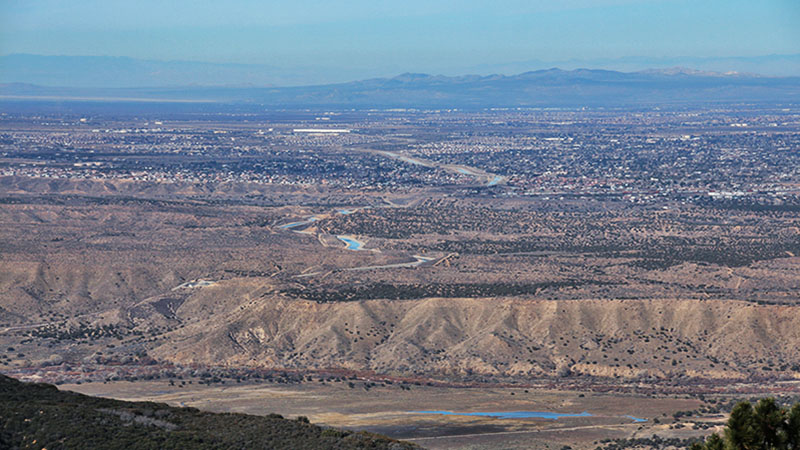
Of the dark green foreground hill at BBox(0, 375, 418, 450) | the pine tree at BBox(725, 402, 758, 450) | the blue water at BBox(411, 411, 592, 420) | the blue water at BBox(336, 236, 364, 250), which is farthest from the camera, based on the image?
the blue water at BBox(336, 236, 364, 250)

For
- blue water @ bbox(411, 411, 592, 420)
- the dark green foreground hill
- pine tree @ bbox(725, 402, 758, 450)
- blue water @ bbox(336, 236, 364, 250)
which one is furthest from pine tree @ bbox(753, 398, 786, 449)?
blue water @ bbox(336, 236, 364, 250)

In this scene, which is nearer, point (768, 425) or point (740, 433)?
point (740, 433)

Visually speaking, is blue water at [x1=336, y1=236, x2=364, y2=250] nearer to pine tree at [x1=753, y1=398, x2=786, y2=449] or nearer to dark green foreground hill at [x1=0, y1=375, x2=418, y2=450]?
dark green foreground hill at [x1=0, y1=375, x2=418, y2=450]

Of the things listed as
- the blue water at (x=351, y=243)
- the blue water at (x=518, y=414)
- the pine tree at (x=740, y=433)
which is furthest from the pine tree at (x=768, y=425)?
the blue water at (x=351, y=243)

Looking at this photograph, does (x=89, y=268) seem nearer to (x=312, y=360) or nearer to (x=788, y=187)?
(x=312, y=360)

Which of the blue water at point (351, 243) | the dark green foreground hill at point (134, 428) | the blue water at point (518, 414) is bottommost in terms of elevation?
the blue water at point (351, 243)

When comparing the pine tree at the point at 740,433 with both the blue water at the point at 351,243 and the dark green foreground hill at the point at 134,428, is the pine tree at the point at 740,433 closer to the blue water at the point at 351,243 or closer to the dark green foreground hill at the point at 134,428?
the dark green foreground hill at the point at 134,428

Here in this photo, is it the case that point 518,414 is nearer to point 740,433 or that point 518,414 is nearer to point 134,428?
point 134,428

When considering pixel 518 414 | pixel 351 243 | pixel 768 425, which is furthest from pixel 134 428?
pixel 351 243

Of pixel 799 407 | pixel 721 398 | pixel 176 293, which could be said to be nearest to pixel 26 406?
pixel 799 407
